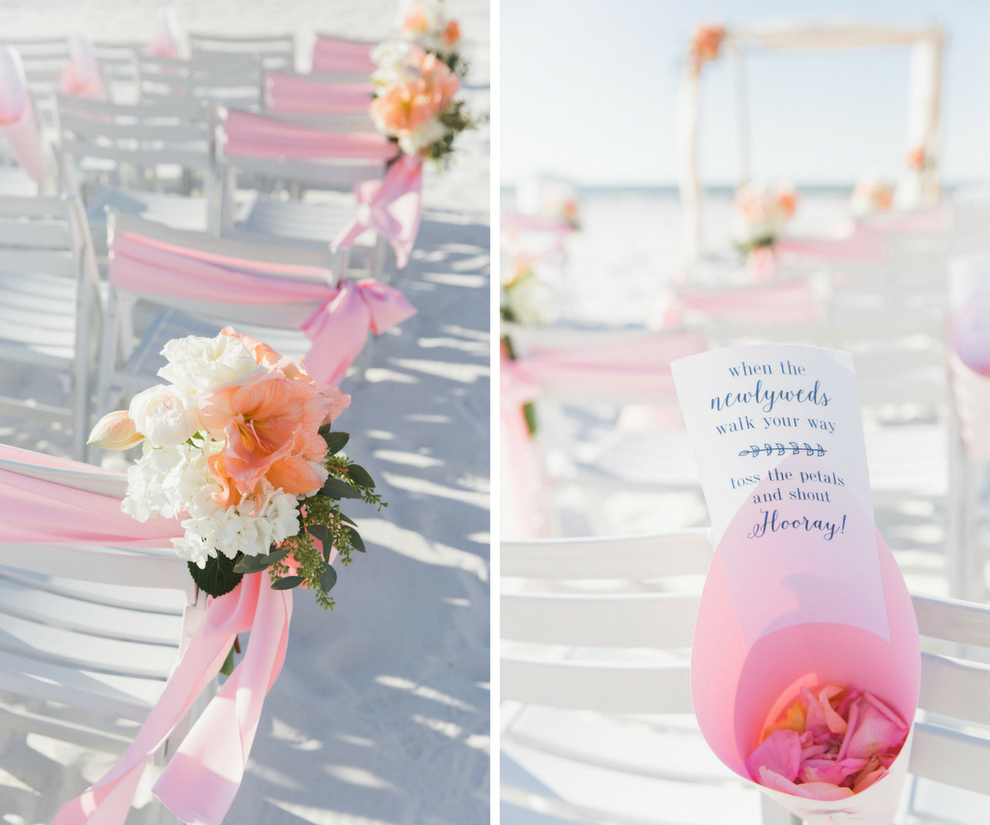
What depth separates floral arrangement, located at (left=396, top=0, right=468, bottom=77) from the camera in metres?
5.00

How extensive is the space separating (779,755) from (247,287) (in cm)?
183

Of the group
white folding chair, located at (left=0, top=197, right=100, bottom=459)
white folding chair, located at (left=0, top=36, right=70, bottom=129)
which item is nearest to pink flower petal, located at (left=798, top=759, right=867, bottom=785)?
white folding chair, located at (left=0, top=197, right=100, bottom=459)

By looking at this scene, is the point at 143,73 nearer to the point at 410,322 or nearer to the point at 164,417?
the point at 410,322

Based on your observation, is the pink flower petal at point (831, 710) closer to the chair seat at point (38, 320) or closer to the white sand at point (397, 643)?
the white sand at point (397, 643)

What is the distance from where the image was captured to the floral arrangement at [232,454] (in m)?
0.96

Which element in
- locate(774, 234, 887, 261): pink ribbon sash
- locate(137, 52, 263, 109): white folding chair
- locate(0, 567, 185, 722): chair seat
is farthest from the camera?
locate(137, 52, 263, 109): white folding chair

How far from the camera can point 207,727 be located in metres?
1.18

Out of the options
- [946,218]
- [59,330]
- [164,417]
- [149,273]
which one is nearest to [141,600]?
[164,417]

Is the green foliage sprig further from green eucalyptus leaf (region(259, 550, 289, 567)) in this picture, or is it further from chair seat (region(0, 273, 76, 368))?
chair seat (region(0, 273, 76, 368))

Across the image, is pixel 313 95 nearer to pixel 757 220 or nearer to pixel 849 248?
pixel 757 220

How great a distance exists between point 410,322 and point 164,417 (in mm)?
2959

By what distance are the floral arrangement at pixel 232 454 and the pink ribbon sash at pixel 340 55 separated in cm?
564

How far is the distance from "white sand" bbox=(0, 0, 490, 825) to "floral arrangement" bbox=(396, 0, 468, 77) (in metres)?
1.98

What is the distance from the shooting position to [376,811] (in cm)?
164
